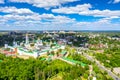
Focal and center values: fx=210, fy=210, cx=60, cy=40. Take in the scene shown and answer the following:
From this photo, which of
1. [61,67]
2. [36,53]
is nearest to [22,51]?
[36,53]

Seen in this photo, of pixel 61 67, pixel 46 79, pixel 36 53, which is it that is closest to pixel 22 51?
pixel 36 53

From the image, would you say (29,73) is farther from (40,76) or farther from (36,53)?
(36,53)

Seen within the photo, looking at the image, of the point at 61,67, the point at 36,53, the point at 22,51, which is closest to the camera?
the point at 61,67

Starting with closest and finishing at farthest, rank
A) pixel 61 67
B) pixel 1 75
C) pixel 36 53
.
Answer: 1. pixel 1 75
2. pixel 61 67
3. pixel 36 53

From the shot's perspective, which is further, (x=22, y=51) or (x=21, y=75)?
(x=22, y=51)

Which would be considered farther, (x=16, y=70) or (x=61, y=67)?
(x=61, y=67)

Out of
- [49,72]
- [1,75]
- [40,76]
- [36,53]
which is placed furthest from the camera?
[36,53]

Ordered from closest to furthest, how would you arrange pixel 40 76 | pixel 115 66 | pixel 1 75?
pixel 1 75
pixel 40 76
pixel 115 66

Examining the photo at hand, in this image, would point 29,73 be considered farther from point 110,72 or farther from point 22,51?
point 22,51
